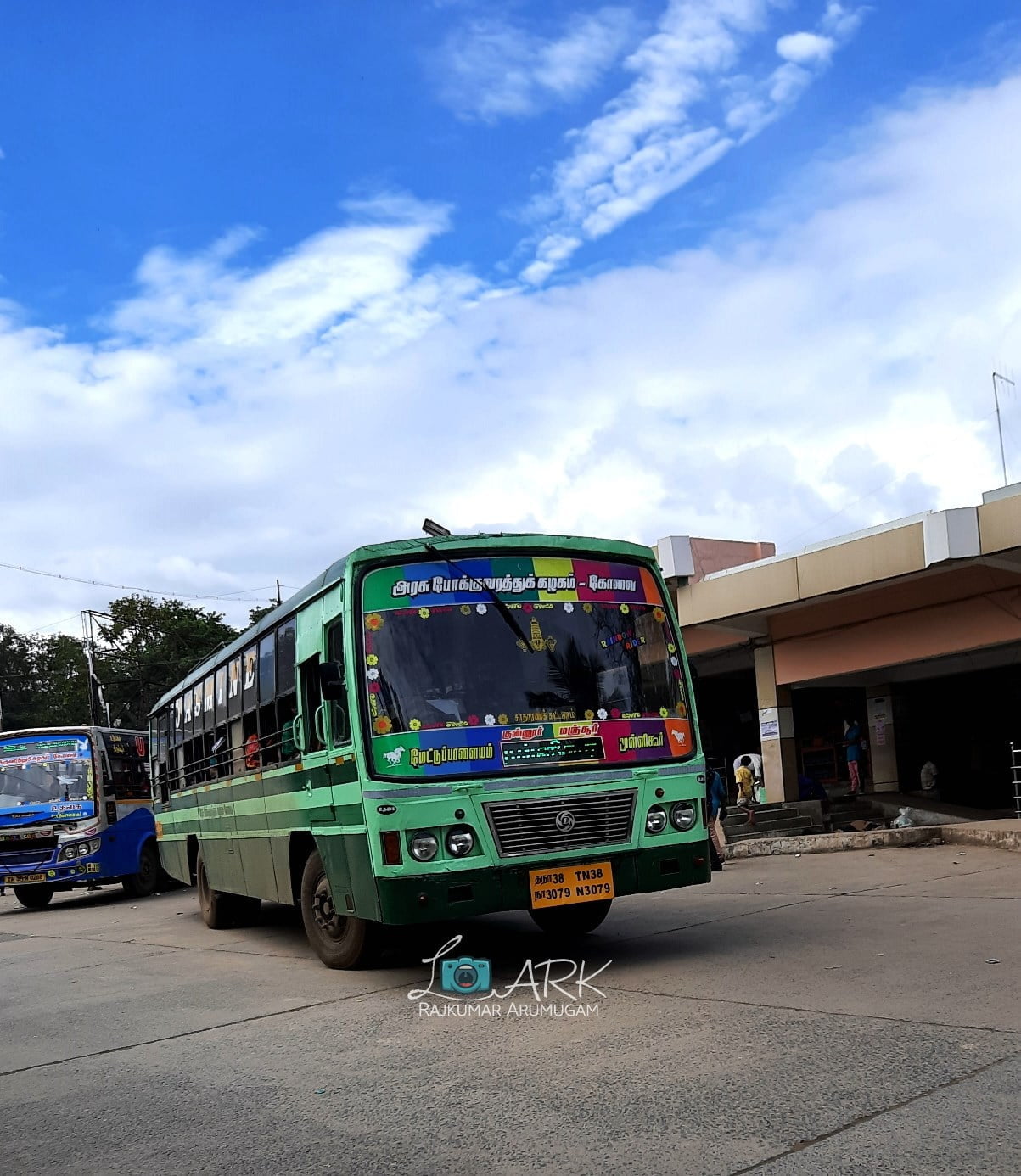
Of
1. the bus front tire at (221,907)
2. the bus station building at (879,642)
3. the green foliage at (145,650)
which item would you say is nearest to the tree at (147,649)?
the green foliage at (145,650)

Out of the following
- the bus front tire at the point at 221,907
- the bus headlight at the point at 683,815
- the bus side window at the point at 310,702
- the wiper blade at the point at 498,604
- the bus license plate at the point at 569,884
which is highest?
the wiper blade at the point at 498,604

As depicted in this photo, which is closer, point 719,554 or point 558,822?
point 558,822

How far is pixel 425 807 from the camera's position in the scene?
24.8 feet

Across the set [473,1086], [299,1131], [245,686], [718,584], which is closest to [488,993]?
[473,1086]

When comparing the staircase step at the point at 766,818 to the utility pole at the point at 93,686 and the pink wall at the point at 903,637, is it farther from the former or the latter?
the utility pole at the point at 93,686

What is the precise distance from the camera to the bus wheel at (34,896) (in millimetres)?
19969

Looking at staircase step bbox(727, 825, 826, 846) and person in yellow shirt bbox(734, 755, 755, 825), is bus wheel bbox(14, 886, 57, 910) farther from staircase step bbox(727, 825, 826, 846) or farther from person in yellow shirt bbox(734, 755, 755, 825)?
person in yellow shirt bbox(734, 755, 755, 825)

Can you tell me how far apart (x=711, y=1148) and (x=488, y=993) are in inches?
136

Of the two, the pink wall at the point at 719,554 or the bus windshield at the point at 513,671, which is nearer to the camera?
the bus windshield at the point at 513,671

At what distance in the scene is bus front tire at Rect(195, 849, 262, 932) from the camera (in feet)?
43.1

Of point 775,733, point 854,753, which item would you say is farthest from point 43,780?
point 854,753

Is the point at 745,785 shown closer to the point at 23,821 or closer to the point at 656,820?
the point at 23,821

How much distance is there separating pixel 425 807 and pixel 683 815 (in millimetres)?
1853

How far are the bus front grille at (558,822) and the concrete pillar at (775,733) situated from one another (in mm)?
15764
